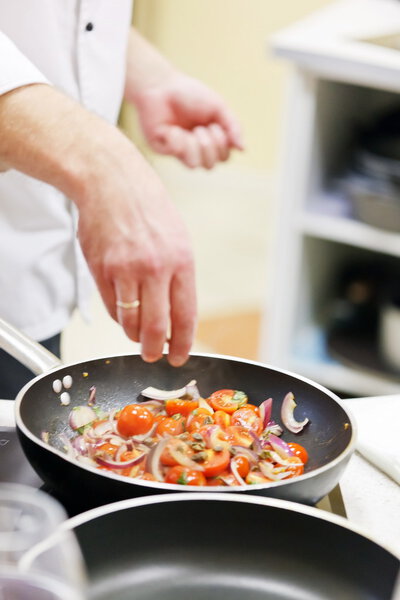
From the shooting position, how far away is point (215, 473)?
0.75 meters

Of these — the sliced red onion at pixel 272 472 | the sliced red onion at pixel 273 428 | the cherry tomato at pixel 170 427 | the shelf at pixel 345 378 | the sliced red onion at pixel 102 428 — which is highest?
the sliced red onion at pixel 272 472

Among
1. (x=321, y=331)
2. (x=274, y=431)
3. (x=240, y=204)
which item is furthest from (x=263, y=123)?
(x=274, y=431)

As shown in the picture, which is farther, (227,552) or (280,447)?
(280,447)

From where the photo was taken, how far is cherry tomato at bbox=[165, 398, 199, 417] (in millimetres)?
855

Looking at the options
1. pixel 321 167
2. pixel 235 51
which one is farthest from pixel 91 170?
pixel 235 51

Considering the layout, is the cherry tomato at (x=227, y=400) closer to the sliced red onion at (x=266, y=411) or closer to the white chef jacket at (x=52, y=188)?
the sliced red onion at (x=266, y=411)

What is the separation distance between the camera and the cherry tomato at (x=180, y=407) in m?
0.85

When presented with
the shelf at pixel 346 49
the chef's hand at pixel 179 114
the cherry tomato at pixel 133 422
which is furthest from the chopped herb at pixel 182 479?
the shelf at pixel 346 49

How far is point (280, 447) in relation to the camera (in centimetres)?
80

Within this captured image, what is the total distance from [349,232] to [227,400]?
1.41 meters

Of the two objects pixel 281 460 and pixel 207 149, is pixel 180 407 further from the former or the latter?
pixel 207 149

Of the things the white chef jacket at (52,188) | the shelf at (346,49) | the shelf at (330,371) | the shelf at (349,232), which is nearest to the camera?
the white chef jacket at (52,188)

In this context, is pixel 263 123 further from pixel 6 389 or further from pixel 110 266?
pixel 110 266

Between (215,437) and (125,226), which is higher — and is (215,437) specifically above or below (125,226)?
below
